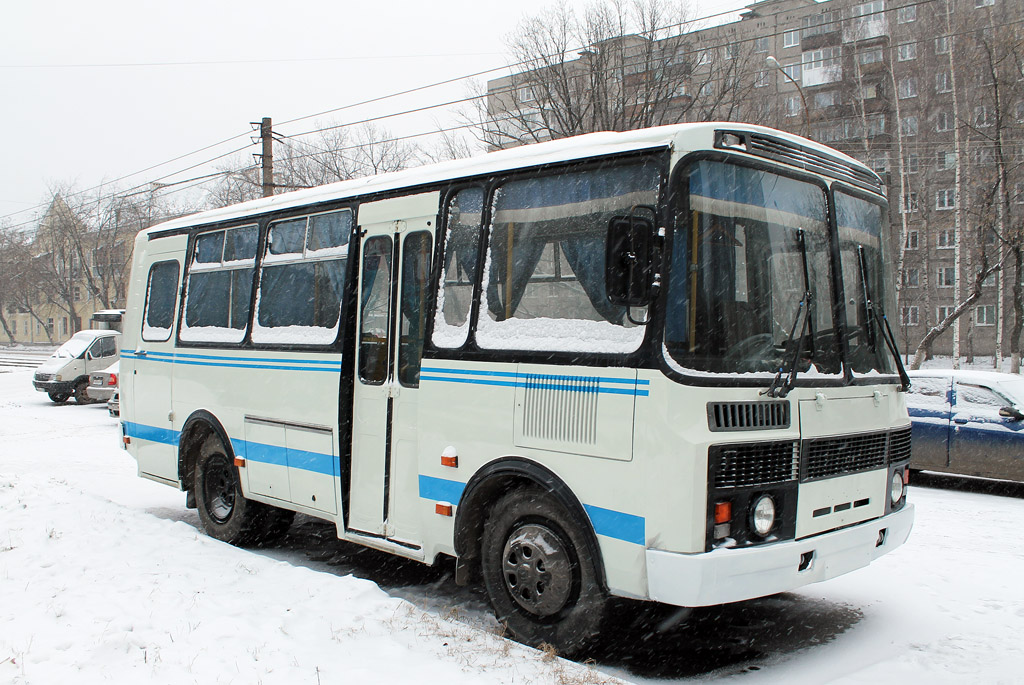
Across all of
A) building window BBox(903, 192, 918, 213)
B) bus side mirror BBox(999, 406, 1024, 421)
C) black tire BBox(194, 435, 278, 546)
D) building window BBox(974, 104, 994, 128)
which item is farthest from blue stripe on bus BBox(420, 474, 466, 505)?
building window BBox(903, 192, 918, 213)

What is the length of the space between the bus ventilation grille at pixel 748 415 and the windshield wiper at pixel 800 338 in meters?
0.10

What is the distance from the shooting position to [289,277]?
25.2 ft

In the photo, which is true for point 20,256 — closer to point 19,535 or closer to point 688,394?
point 19,535

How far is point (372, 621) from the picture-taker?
5000 millimetres

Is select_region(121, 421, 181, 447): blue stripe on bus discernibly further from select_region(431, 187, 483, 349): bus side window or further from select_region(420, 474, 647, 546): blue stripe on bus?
select_region(420, 474, 647, 546): blue stripe on bus

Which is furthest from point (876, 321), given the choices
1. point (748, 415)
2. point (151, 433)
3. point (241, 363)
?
point (151, 433)

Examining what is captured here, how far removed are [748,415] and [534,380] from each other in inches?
51.8

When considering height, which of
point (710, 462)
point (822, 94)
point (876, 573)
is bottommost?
point (876, 573)

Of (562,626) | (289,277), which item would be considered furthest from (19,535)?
(562,626)

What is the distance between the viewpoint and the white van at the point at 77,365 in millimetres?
23328

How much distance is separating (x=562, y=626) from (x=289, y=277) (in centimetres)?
425

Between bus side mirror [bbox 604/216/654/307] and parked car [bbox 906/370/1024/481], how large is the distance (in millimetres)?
7733

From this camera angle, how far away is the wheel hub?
5.01 meters

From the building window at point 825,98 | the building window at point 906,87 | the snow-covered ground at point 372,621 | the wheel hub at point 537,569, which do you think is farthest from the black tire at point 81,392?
the building window at point 825,98
